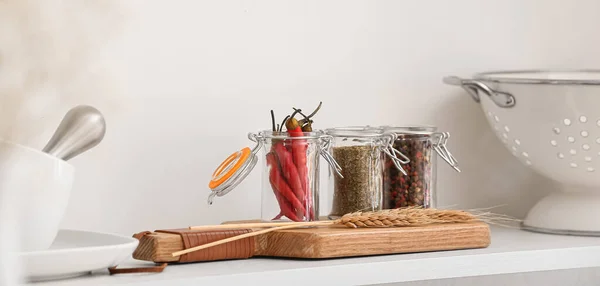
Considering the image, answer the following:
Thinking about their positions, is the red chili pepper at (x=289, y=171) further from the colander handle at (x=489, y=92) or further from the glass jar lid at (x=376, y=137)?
the colander handle at (x=489, y=92)

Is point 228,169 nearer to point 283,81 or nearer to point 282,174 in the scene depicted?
point 282,174

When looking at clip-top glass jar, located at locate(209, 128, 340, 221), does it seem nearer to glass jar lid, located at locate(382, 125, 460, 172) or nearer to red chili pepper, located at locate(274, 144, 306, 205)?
red chili pepper, located at locate(274, 144, 306, 205)

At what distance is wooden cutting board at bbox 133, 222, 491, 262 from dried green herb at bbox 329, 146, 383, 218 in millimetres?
75

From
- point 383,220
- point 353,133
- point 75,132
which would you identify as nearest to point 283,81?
point 353,133

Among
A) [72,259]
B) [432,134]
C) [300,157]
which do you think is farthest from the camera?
[432,134]

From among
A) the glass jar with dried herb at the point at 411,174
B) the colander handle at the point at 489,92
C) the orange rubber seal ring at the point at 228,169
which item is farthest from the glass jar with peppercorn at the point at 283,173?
the colander handle at the point at 489,92

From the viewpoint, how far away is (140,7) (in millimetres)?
982

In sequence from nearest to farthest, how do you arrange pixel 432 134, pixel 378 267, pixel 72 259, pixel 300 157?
1. pixel 72 259
2. pixel 378 267
3. pixel 300 157
4. pixel 432 134

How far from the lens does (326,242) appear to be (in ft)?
2.61

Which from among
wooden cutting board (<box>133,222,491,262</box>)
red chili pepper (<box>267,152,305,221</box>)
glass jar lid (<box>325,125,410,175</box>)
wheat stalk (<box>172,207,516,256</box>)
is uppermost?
glass jar lid (<box>325,125,410,175</box>)

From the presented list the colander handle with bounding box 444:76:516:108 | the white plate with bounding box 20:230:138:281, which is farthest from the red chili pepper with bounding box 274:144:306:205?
the colander handle with bounding box 444:76:516:108

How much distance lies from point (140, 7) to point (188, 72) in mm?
106

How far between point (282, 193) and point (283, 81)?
0.24 meters

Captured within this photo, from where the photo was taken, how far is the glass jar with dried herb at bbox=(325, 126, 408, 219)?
938 mm
